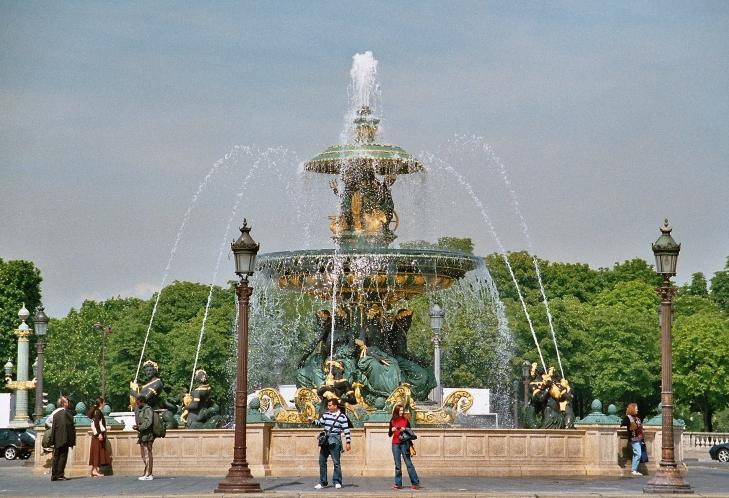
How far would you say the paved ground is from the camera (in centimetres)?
2539

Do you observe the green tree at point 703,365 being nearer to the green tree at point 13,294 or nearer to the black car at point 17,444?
the green tree at point 13,294

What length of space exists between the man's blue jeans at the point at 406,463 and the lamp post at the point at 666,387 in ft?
12.1

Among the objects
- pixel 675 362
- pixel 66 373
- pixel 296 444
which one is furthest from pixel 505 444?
pixel 66 373

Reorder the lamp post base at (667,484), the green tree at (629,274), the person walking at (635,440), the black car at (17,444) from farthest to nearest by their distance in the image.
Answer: the green tree at (629,274)
the black car at (17,444)
the person walking at (635,440)
the lamp post base at (667,484)

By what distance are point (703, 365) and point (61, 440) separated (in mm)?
55096

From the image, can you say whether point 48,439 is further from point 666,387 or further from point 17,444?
point 17,444

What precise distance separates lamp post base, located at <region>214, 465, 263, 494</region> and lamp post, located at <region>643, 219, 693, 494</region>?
6.21 m

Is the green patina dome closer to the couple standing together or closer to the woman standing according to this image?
the woman standing

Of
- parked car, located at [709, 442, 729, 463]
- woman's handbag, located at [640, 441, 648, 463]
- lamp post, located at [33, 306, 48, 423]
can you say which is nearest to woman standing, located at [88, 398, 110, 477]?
woman's handbag, located at [640, 441, 648, 463]

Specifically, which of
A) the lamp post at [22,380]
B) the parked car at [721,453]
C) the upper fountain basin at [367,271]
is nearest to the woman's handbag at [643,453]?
the upper fountain basin at [367,271]

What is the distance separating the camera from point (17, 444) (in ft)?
178

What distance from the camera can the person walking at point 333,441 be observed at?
1065 inches

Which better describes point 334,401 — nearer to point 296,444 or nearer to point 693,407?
point 296,444

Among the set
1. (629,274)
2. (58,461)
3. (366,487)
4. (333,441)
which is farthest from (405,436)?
(629,274)
